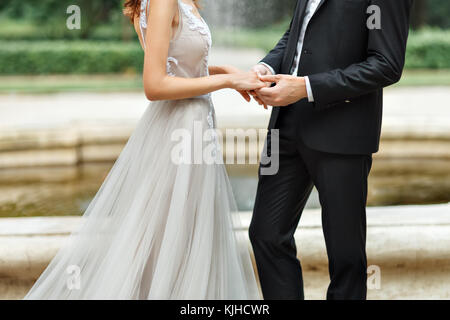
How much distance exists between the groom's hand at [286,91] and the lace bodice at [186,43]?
338 millimetres

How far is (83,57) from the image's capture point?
16203 mm

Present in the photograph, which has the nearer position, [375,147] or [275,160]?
[375,147]

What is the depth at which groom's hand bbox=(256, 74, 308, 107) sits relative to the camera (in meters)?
2.28

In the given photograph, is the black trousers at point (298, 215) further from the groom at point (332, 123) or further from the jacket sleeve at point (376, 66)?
the jacket sleeve at point (376, 66)

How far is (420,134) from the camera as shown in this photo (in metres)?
6.17

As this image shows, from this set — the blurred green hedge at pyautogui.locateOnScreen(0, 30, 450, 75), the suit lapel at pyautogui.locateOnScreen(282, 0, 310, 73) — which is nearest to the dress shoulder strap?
the suit lapel at pyautogui.locateOnScreen(282, 0, 310, 73)

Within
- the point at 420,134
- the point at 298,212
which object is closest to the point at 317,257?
the point at 298,212

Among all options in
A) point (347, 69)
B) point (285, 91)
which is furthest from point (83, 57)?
point (347, 69)

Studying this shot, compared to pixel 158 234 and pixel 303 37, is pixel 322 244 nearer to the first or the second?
pixel 158 234

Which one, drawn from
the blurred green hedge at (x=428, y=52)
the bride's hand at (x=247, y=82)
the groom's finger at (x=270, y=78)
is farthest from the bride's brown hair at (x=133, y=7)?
the blurred green hedge at (x=428, y=52)

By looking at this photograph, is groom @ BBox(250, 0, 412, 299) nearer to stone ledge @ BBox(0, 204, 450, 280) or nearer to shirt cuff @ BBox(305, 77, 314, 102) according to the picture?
shirt cuff @ BBox(305, 77, 314, 102)

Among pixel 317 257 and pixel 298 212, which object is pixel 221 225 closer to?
pixel 298 212

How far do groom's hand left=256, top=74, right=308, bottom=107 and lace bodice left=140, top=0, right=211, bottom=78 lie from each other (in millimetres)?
338
